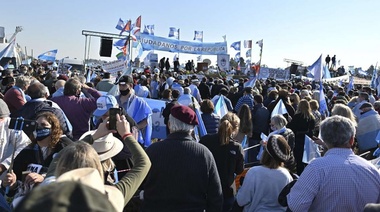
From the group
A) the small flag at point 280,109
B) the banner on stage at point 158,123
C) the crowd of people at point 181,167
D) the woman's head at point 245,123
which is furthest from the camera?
the small flag at point 280,109

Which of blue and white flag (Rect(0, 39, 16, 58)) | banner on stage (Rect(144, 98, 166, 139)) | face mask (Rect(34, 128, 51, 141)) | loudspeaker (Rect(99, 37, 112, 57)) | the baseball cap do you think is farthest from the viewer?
loudspeaker (Rect(99, 37, 112, 57))

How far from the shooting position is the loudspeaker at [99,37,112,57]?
1717cm

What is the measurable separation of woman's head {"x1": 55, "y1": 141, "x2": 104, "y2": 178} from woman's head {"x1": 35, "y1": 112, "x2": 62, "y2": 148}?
1320 mm

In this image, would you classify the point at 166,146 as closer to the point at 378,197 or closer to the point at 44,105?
the point at 378,197

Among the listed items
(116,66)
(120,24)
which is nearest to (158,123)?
(116,66)

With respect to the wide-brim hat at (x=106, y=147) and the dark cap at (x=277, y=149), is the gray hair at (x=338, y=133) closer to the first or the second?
the dark cap at (x=277, y=149)

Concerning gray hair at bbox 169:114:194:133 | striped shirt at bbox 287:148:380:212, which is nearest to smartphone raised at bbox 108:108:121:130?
gray hair at bbox 169:114:194:133

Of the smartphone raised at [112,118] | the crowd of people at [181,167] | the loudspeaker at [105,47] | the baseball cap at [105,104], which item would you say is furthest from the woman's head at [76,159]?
the loudspeaker at [105,47]

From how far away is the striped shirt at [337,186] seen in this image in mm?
3096

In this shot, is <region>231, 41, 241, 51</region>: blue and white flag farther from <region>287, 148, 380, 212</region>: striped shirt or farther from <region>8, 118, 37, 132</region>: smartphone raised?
<region>8, 118, 37, 132</region>: smartphone raised

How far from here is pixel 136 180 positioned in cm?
273

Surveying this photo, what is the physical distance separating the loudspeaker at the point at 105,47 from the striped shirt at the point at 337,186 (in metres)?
15.0

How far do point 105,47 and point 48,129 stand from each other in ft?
46.2

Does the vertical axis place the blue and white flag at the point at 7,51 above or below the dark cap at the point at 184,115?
above
